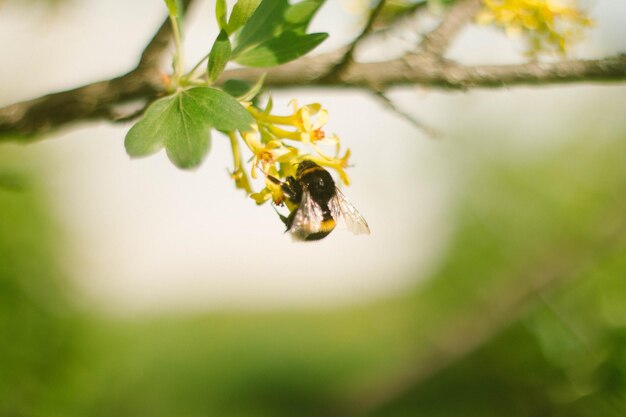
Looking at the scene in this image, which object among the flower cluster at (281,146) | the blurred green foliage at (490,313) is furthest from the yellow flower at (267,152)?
the blurred green foliage at (490,313)

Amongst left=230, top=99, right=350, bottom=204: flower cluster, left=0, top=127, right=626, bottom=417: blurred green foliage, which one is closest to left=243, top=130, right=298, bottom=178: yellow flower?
left=230, top=99, right=350, bottom=204: flower cluster

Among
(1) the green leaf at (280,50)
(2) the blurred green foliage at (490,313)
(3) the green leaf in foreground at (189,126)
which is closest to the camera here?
(3) the green leaf in foreground at (189,126)

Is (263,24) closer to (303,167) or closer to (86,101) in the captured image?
(303,167)

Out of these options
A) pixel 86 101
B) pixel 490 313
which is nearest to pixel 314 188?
pixel 86 101

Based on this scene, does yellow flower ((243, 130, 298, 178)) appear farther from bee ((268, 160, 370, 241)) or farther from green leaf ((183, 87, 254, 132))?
green leaf ((183, 87, 254, 132))

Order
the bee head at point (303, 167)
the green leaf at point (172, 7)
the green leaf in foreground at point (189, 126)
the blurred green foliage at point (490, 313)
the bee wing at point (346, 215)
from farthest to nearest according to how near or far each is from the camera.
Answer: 1. the blurred green foliage at point (490, 313)
2. the bee wing at point (346, 215)
3. the bee head at point (303, 167)
4. the green leaf at point (172, 7)
5. the green leaf in foreground at point (189, 126)

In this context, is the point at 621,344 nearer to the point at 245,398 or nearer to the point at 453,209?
the point at 453,209

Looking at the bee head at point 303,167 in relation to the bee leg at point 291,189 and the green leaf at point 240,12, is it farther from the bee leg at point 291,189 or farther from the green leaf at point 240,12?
the green leaf at point 240,12
